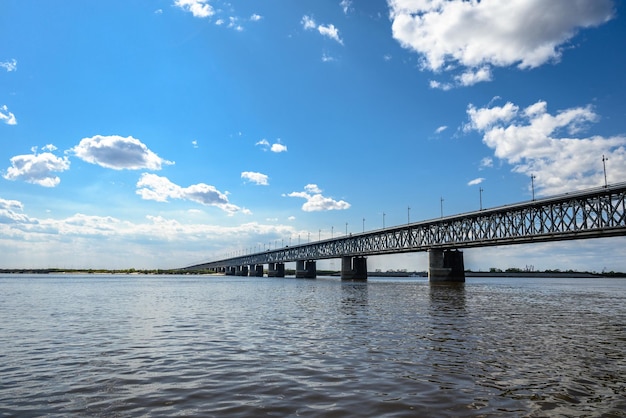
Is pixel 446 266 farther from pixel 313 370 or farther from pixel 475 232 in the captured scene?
pixel 313 370

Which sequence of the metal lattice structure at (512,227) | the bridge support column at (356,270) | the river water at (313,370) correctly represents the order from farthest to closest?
the bridge support column at (356,270)
the metal lattice structure at (512,227)
the river water at (313,370)

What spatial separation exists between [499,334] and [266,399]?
14187mm

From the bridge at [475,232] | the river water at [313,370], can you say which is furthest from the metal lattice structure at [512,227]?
the river water at [313,370]

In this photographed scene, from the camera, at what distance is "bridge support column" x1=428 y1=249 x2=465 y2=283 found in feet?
356

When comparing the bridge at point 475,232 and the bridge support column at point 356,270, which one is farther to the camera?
the bridge support column at point 356,270

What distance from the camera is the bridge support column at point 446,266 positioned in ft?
356

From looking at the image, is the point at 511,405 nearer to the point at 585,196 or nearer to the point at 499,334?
the point at 499,334

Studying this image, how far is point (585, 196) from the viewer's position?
74.8 metres

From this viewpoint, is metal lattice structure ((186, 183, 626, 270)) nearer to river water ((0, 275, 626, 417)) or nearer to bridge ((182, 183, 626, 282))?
bridge ((182, 183, 626, 282))

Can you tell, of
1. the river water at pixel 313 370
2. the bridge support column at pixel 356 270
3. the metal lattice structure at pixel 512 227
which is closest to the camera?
the river water at pixel 313 370

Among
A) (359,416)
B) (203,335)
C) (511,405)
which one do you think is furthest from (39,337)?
(511,405)

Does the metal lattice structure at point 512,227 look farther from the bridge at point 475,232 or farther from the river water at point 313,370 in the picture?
the river water at point 313,370

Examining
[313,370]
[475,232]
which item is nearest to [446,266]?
[475,232]

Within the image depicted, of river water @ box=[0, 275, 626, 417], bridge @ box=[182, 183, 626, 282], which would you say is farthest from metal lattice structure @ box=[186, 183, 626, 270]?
river water @ box=[0, 275, 626, 417]
